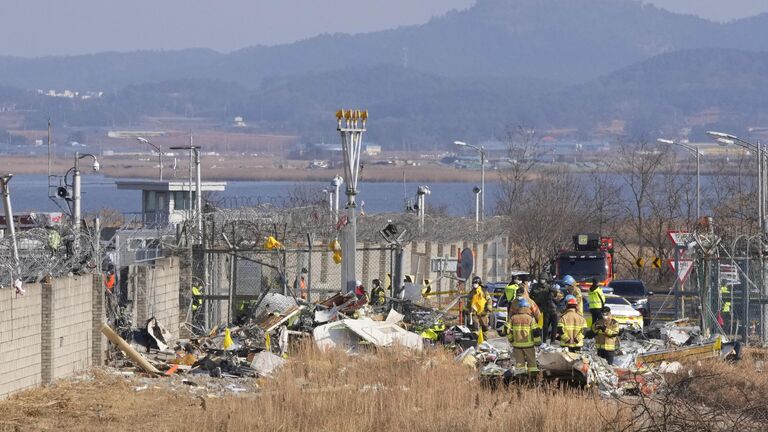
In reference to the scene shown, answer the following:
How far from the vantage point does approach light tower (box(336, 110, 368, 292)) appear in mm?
31672

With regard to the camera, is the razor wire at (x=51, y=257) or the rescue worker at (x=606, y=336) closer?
the razor wire at (x=51, y=257)

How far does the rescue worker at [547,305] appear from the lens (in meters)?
28.1

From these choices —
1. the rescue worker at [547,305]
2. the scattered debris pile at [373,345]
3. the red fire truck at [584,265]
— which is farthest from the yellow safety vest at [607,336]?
the red fire truck at [584,265]

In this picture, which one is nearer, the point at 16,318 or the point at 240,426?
the point at 240,426

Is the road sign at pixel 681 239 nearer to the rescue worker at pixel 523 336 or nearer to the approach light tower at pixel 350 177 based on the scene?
the approach light tower at pixel 350 177

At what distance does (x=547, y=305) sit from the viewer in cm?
2817

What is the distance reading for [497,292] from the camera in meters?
37.7

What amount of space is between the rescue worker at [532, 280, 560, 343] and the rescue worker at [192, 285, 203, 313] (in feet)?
22.5

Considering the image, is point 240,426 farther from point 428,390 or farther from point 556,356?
point 556,356

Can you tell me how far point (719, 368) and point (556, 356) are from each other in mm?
4436

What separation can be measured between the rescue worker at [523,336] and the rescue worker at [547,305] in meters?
5.70

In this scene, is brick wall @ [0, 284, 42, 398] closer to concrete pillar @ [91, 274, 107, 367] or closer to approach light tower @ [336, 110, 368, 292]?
concrete pillar @ [91, 274, 107, 367]

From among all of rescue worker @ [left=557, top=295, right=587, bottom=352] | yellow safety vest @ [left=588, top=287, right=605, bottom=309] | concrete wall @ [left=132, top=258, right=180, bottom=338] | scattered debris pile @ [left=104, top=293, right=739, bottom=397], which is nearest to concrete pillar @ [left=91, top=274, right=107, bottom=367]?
scattered debris pile @ [left=104, top=293, right=739, bottom=397]

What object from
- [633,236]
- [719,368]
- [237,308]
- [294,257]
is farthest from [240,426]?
[633,236]
